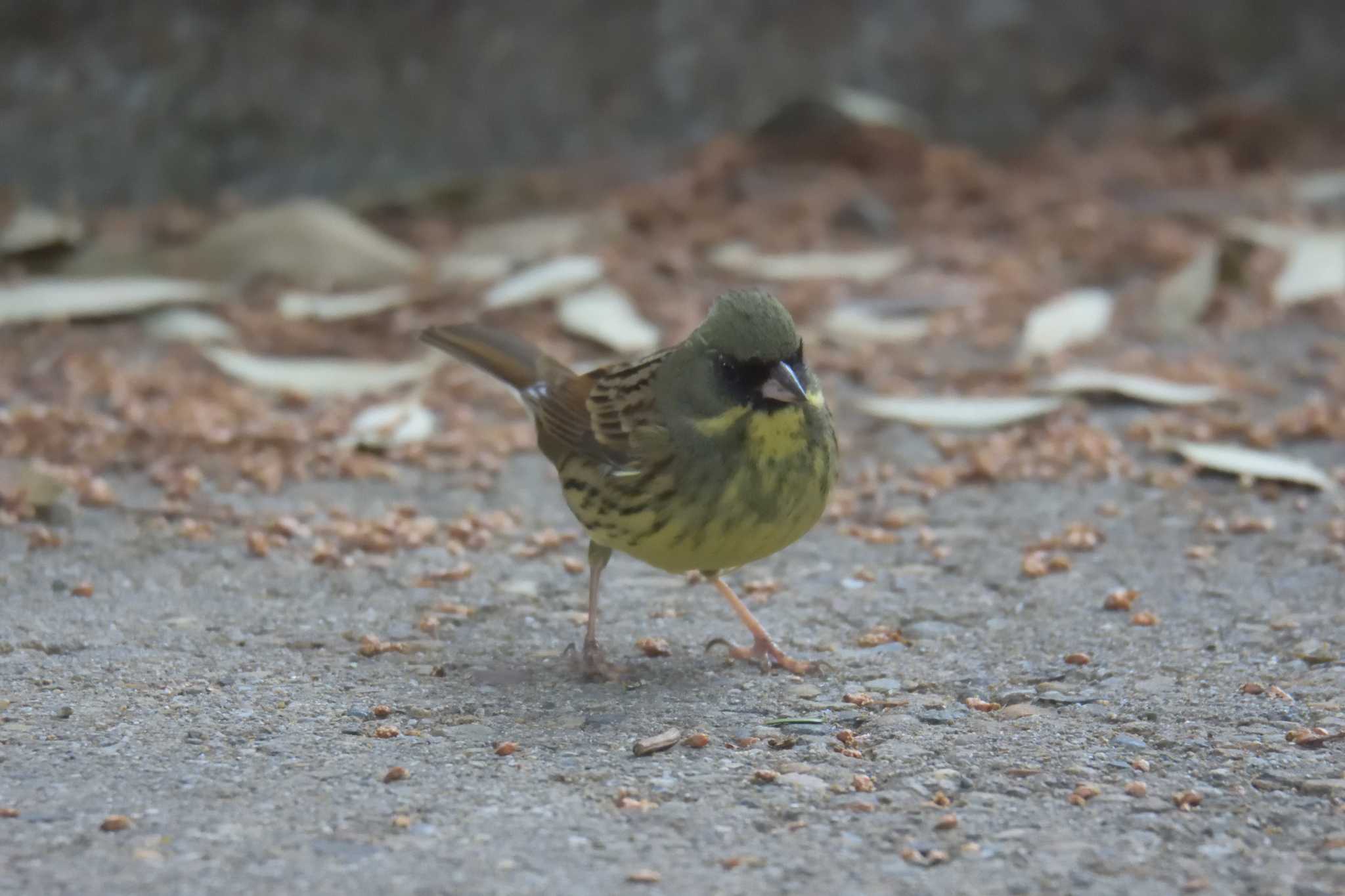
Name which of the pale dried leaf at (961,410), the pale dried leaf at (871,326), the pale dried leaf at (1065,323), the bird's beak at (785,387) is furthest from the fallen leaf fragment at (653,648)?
the pale dried leaf at (1065,323)

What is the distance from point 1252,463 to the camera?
5.21 meters

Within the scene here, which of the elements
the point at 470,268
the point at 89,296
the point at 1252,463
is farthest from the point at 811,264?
the point at 89,296

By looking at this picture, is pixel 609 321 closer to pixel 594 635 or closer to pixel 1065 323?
pixel 1065 323

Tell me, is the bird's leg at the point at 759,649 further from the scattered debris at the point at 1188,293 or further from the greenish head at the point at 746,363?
the scattered debris at the point at 1188,293

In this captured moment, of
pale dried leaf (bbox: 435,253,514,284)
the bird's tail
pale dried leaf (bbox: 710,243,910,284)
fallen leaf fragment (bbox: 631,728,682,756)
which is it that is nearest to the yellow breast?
fallen leaf fragment (bbox: 631,728,682,756)

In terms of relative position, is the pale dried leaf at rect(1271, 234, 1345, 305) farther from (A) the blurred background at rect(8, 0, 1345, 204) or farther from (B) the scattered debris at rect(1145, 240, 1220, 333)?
(A) the blurred background at rect(8, 0, 1345, 204)

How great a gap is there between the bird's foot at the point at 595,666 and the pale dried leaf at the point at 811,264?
321 cm

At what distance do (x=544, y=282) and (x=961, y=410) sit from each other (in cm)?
178

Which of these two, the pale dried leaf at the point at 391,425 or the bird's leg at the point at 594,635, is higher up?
the pale dried leaf at the point at 391,425

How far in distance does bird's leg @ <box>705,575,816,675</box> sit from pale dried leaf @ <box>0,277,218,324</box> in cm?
305

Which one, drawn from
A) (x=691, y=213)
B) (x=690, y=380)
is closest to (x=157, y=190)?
(x=691, y=213)

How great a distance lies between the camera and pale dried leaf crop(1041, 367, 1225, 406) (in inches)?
226

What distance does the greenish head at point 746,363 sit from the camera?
3959mm

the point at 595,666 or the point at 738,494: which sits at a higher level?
the point at 738,494
